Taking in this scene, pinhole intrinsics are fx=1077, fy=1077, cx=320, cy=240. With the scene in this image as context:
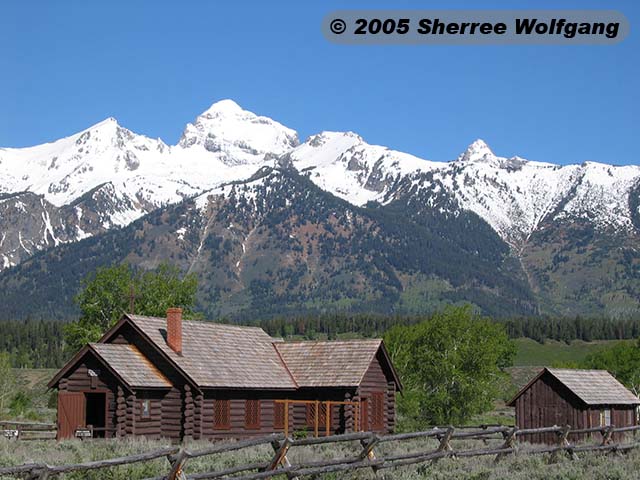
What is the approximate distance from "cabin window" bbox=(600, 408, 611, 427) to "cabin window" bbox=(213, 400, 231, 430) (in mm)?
20467

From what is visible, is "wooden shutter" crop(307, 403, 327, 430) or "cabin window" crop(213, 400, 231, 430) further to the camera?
"wooden shutter" crop(307, 403, 327, 430)

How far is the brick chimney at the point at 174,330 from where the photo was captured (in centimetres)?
4928

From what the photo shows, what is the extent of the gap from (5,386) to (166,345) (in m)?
38.8

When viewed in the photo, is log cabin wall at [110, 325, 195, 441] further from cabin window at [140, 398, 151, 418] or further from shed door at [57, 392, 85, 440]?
shed door at [57, 392, 85, 440]

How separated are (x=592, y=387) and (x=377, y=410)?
12290mm

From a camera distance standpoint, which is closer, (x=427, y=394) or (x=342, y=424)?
(x=342, y=424)

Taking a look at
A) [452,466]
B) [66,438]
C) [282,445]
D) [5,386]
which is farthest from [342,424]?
[5,386]

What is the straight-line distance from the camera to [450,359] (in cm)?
7588

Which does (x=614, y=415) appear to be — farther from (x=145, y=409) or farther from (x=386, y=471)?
(x=386, y=471)

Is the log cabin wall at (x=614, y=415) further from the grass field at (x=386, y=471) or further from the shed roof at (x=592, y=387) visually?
the grass field at (x=386, y=471)

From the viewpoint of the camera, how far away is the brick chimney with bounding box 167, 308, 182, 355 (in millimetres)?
49281

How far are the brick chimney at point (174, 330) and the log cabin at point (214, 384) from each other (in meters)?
0.05

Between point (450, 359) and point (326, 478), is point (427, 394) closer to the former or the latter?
point (450, 359)

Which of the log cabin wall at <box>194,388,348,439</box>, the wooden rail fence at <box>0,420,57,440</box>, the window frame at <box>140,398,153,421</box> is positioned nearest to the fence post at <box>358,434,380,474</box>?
the wooden rail fence at <box>0,420,57,440</box>
